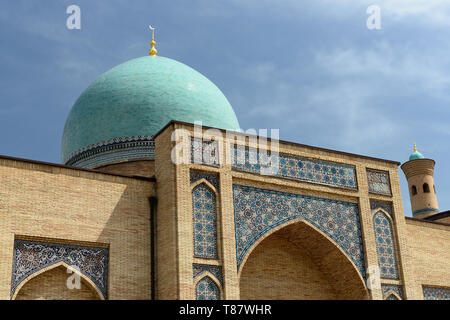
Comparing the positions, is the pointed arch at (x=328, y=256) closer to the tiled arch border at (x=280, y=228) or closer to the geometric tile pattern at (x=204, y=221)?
the tiled arch border at (x=280, y=228)

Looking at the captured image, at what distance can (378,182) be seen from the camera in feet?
31.8

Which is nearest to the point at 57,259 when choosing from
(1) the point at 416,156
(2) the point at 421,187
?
(2) the point at 421,187

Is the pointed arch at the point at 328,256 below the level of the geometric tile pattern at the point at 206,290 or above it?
above

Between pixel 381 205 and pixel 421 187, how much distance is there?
5953 millimetres

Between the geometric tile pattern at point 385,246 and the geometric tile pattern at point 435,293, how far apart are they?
0.83 m

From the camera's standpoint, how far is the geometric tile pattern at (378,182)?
31.4 ft

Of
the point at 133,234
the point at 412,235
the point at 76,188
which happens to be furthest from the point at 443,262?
the point at 76,188

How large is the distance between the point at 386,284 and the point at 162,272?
10.7ft

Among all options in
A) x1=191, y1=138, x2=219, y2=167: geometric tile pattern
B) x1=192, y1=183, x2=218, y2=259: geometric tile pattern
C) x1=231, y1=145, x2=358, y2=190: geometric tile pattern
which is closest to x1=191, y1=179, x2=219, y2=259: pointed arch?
x1=192, y1=183, x2=218, y2=259: geometric tile pattern

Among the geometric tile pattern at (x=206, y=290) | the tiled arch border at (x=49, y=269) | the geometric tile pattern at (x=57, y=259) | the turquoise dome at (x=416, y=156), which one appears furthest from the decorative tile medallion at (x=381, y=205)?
the turquoise dome at (x=416, y=156)

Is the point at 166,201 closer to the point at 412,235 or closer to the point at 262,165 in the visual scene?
the point at 262,165

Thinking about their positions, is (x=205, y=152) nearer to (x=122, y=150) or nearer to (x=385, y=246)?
(x=122, y=150)

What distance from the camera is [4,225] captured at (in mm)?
7156

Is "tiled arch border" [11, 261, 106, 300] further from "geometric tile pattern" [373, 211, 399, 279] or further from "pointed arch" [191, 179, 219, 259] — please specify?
"geometric tile pattern" [373, 211, 399, 279]
